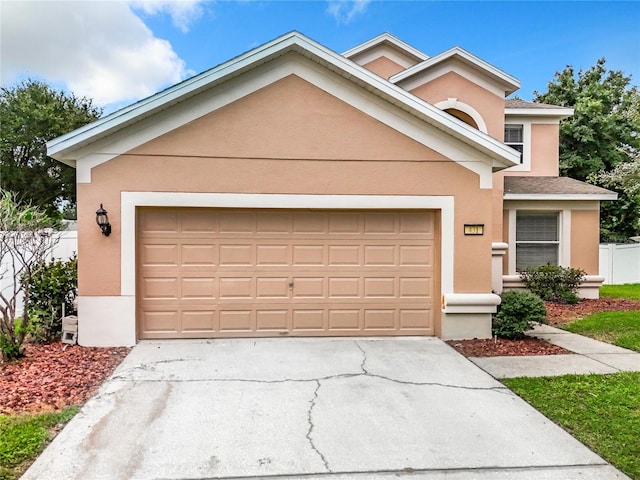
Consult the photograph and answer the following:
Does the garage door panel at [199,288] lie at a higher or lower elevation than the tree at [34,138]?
lower

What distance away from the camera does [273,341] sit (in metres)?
7.39

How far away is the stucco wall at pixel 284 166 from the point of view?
699 cm

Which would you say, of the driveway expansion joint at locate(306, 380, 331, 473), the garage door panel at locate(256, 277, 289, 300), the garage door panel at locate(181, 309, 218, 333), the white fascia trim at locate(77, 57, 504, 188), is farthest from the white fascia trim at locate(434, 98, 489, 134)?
the driveway expansion joint at locate(306, 380, 331, 473)

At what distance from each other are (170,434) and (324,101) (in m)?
5.73

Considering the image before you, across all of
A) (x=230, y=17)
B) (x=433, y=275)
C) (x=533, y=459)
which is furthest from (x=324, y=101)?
(x=230, y=17)

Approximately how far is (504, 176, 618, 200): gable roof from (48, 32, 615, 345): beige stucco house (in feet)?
16.9

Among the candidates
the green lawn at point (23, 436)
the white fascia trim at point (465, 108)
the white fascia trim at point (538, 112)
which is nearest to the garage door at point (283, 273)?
the green lawn at point (23, 436)

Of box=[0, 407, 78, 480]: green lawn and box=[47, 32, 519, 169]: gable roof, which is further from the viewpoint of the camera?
box=[47, 32, 519, 169]: gable roof

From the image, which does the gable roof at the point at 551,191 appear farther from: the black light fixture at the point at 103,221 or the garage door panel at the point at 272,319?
the black light fixture at the point at 103,221

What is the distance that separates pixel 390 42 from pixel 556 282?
8842mm

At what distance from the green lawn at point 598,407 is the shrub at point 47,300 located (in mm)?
7400

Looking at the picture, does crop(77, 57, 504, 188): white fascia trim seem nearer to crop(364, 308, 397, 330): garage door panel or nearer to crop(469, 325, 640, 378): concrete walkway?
crop(364, 308, 397, 330): garage door panel

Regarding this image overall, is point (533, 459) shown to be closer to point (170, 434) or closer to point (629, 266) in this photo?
point (170, 434)

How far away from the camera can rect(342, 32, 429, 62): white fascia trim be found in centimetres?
1270
